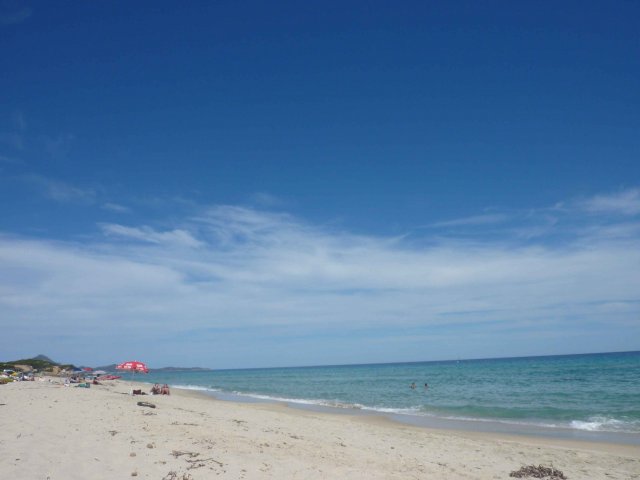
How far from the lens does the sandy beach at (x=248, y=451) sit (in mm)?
8266

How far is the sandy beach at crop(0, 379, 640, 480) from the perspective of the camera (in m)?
8.27

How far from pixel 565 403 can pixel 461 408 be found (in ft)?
20.5

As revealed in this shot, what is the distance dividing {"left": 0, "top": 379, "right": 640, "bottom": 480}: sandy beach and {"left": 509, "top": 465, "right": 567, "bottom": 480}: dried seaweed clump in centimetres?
39

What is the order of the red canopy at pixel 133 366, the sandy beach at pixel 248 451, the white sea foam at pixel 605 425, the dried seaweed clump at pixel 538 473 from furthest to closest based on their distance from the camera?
the red canopy at pixel 133 366, the white sea foam at pixel 605 425, the dried seaweed clump at pixel 538 473, the sandy beach at pixel 248 451

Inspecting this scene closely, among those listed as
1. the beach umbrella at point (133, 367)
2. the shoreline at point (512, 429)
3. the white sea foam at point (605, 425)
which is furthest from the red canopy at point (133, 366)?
the white sea foam at point (605, 425)

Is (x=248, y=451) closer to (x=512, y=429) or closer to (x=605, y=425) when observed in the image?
(x=512, y=429)

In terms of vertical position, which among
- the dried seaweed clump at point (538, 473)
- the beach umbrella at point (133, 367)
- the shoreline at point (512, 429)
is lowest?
the shoreline at point (512, 429)

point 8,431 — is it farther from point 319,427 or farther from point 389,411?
point 389,411

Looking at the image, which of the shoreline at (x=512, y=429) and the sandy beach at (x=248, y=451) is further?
the shoreline at (x=512, y=429)

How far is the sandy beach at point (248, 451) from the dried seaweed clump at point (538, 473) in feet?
1.30

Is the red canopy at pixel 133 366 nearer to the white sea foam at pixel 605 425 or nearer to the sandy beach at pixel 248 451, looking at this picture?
the sandy beach at pixel 248 451

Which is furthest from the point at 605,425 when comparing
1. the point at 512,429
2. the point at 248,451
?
the point at 248,451

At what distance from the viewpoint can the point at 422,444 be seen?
14102 millimetres

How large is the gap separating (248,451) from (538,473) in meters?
6.65
